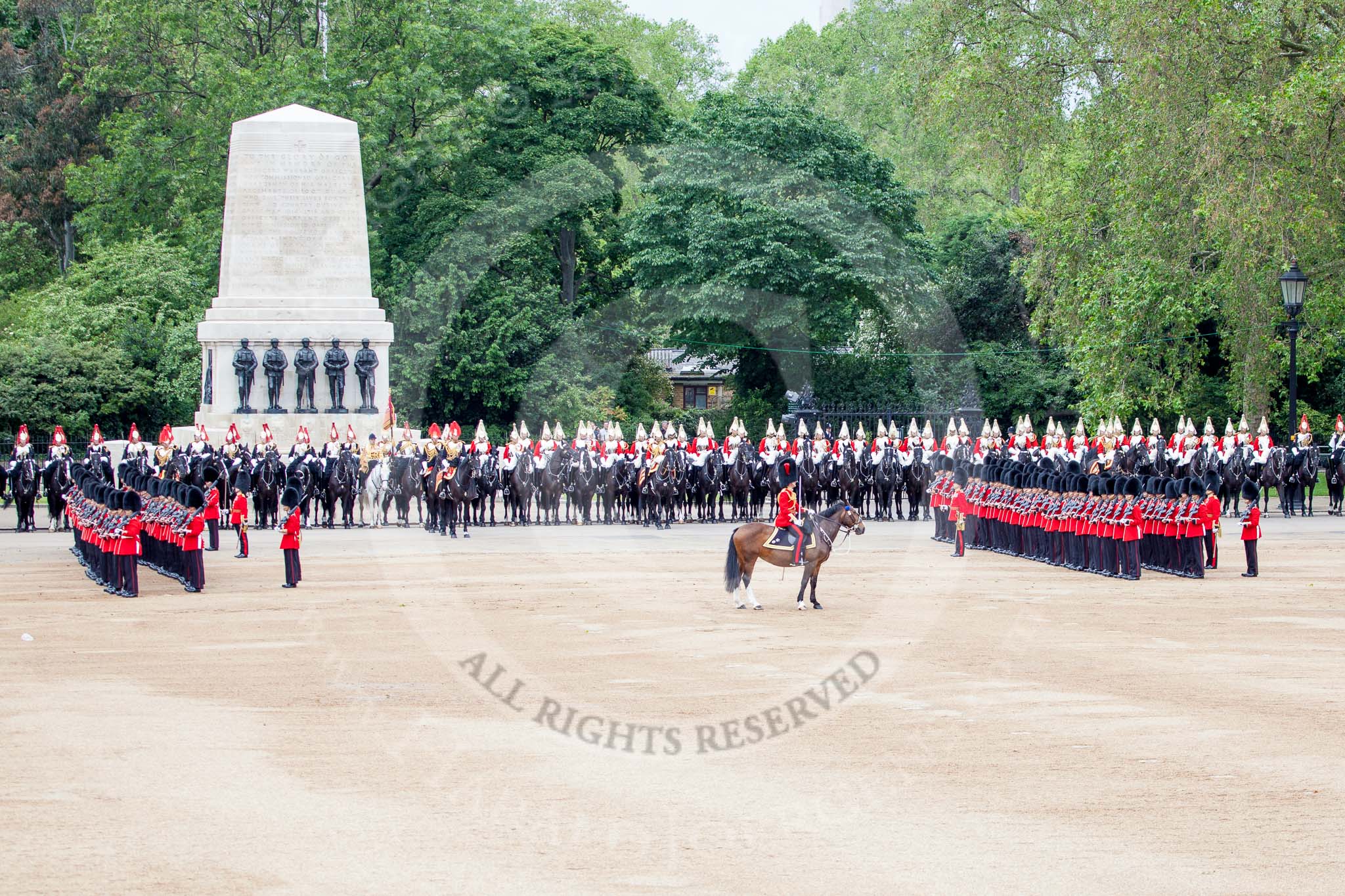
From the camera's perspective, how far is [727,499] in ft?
113

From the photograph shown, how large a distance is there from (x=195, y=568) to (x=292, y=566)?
1039 millimetres

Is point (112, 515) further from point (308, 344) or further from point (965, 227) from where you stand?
point (965, 227)

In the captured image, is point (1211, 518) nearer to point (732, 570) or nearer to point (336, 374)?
point (732, 570)

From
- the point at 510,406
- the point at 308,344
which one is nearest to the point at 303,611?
the point at 308,344

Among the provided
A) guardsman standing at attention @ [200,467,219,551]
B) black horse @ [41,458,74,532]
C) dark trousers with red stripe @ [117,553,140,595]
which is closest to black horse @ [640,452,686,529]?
guardsman standing at attention @ [200,467,219,551]

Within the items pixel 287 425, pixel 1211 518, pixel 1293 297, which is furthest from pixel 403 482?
pixel 1293 297

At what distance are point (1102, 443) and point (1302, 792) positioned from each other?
65.3ft

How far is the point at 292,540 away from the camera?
1788 centimetres

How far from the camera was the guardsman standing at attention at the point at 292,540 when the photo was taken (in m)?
17.8

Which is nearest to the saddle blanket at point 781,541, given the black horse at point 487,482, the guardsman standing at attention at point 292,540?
the guardsman standing at attention at point 292,540

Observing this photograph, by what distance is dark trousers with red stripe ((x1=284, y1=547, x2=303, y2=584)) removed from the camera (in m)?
17.9

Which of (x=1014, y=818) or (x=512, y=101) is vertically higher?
(x=512, y=101)

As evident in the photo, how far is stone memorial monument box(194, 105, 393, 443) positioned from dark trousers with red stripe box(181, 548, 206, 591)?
15957 millimetres

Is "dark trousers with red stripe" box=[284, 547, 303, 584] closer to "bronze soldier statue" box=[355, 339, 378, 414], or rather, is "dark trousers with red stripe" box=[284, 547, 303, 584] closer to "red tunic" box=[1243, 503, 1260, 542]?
"red tunic" box=[1243, 503, 1260, 542]
